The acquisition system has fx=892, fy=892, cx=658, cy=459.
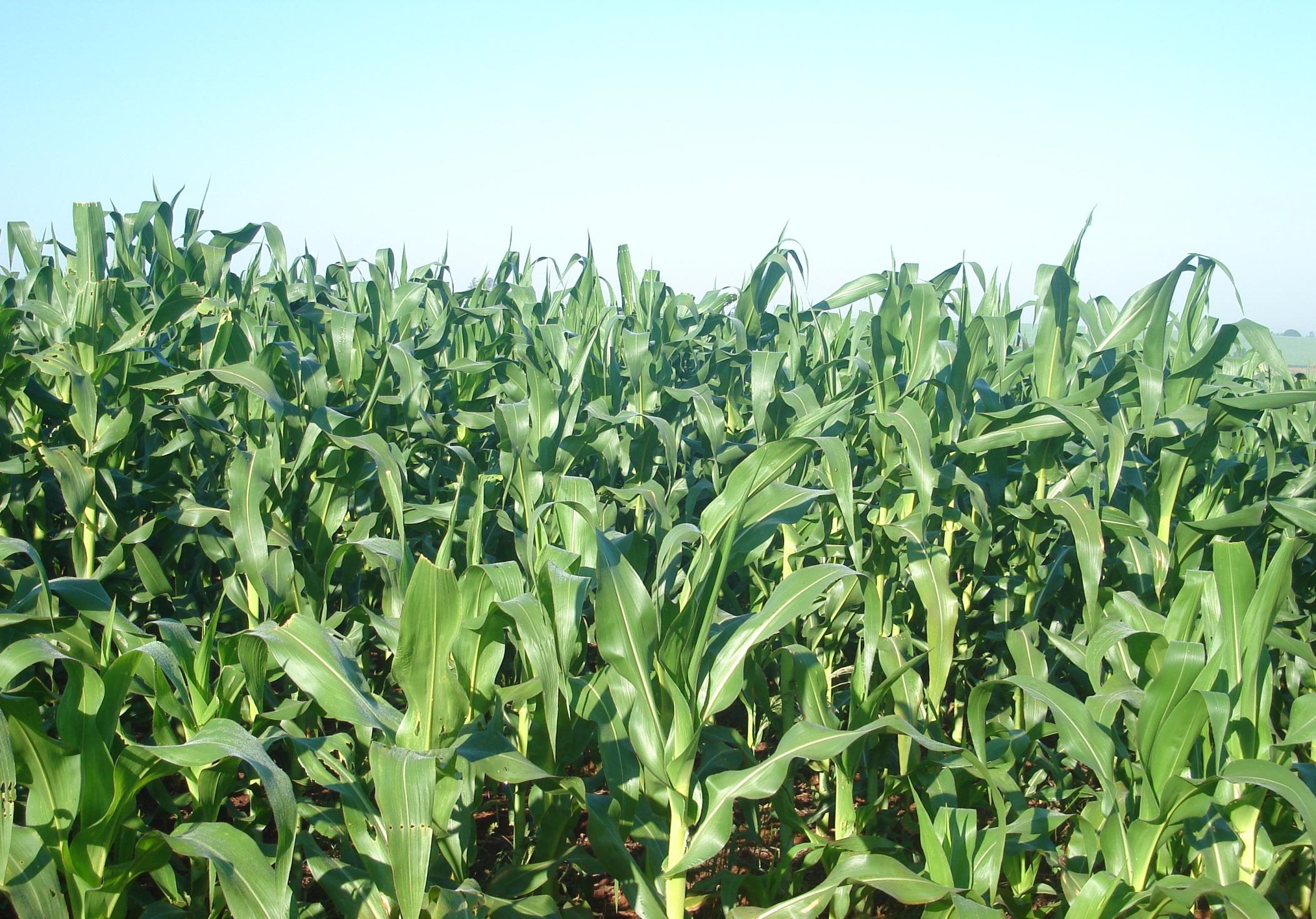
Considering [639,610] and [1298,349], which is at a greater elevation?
[1298,349]

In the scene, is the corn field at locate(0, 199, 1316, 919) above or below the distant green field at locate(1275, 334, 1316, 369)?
below

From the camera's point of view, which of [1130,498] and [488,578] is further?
[1130,498]

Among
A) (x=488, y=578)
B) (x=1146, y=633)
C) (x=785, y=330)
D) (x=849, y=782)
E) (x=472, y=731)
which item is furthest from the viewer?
(x=785, y=330)

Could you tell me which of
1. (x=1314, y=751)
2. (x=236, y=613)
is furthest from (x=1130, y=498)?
(x=236, y=613)

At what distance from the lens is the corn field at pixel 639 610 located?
6.00 ft

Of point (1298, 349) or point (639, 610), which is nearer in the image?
point (639, 610)

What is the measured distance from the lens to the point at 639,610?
72.4 inches

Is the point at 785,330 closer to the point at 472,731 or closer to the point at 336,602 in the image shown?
the point at 336,602

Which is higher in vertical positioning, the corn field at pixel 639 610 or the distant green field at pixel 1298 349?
the distant green field at pixel 1298 349

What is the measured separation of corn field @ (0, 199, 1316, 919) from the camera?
72.0 inches

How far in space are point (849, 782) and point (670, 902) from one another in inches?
26.6

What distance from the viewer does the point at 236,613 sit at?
3465 mm

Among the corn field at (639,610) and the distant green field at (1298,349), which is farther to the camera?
the distant green field at (1298,349)

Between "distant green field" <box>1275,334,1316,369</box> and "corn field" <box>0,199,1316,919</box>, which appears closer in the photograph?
"corn field" <box>0,199,1316,919</box>
